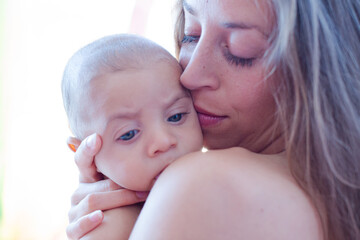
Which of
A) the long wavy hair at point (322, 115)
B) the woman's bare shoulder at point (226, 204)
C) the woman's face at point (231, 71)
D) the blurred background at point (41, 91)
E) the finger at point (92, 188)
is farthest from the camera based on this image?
the blurred background at point (41, 91)

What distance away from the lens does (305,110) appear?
0.99 m

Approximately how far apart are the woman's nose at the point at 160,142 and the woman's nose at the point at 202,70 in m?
0.18

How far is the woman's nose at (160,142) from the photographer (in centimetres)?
104

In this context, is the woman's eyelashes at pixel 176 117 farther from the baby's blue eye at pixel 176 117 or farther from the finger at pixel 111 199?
the finger at pixel 111 199

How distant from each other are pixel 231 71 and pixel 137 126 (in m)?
0.30

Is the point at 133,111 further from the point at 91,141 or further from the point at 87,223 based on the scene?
the point at 87,223

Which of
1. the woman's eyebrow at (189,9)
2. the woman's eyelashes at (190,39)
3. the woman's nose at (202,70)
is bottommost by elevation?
the woman's nose at (202,70)

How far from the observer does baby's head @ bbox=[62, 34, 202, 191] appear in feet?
3.50

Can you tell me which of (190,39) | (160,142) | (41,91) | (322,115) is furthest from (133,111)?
(41,91)

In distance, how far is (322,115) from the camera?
0.99m

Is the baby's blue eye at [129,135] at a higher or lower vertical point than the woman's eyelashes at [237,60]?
lower

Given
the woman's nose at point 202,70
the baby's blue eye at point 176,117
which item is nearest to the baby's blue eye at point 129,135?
the baby's blue eye at point 176,117

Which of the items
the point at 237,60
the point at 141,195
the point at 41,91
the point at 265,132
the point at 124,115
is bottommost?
the point at 41,91

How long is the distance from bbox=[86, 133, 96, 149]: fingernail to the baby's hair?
7 centimetres
